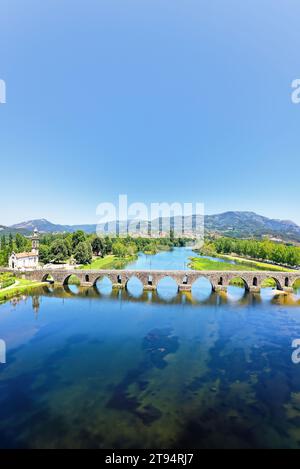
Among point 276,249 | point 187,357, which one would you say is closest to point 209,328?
point 187,357

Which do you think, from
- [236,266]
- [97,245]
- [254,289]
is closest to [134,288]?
[254,289]

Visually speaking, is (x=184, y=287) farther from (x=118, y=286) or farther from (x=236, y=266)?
(x=236, y=266)

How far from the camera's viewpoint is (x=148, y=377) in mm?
16594

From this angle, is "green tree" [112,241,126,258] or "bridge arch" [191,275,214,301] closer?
"bridge arch" [191,275,214,301]

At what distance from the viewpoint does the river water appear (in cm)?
1202

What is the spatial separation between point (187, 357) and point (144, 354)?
321 centimetres

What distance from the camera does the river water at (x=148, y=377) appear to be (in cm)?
1202

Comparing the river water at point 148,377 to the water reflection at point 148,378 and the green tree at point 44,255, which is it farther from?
the green tree at point 44,255

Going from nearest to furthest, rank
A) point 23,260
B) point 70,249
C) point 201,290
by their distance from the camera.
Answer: point 201,290, point 23,260, point 70,249

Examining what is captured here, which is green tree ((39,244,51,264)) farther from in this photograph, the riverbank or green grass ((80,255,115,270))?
the riverbank

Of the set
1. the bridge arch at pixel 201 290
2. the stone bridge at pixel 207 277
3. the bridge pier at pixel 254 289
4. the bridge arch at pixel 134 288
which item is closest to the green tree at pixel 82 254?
the bridge arch at pixel 134 288

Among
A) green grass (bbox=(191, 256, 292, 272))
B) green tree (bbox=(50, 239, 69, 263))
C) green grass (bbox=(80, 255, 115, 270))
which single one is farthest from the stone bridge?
green tree (bbox=(50, 239, 69, 263))

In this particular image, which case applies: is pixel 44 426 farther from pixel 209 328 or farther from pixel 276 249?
pixel 276 249
